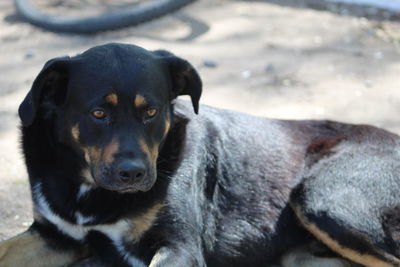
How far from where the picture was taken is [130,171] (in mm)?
3363

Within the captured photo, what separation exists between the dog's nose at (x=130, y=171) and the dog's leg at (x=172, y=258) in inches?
18.6

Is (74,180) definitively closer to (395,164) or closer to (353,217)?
(353,217)

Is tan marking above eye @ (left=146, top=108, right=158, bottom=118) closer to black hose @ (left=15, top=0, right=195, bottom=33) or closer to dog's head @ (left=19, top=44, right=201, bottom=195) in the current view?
dog's head @ (left=19, top=44, right=201, bottom=195)

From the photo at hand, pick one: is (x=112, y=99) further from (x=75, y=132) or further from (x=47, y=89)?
(x=47, y=89)

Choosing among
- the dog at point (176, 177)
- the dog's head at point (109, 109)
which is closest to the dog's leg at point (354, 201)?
the dog at point (176, 177)

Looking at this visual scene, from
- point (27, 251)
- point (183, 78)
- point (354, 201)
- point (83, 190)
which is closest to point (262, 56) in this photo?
point (354, 201)

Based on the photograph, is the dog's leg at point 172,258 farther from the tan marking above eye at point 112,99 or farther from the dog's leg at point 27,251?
the tan marking above eye at point 112,99

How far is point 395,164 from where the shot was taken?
431cm

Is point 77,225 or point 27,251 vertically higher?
point 77,225

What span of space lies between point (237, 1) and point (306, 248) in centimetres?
530

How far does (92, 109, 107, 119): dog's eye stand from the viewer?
3.48 metres

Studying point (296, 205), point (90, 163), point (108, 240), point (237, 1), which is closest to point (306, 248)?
point (296, 205)

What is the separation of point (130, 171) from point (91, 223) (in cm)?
59

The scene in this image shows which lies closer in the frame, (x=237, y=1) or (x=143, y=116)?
(x=143, y=116)
